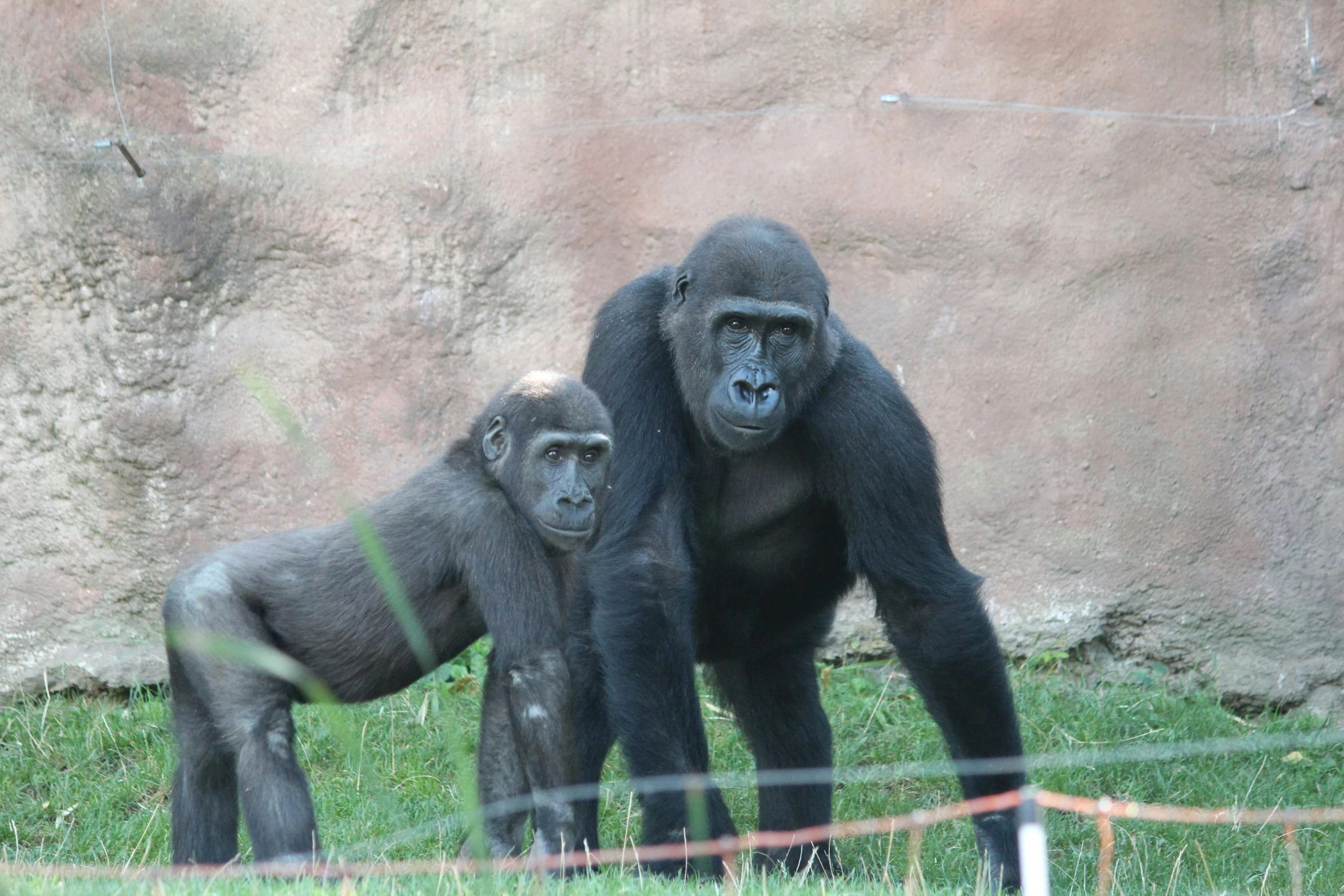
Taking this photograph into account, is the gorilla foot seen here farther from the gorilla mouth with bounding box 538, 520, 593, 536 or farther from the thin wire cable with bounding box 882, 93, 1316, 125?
the thin wire cable with bounding box 882, 93, 1316, 125

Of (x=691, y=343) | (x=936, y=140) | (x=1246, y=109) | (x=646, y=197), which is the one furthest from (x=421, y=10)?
(x=1246, y=109)

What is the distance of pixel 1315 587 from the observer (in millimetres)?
6980

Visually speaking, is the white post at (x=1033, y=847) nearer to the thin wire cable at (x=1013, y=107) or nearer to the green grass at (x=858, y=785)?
the green grass at (x=858, y=785)

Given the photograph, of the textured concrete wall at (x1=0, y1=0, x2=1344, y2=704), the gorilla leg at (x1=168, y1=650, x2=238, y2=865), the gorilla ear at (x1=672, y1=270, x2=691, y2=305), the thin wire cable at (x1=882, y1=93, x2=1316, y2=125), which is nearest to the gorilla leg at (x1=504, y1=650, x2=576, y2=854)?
the gorilla leg at (x1=168, y1=650, x2=238, y2=865)

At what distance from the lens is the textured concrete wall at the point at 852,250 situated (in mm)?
6816

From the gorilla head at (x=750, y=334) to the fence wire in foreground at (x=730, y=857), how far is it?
49.3 inches

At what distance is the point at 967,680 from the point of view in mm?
4715

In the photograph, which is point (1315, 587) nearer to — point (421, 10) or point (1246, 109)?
point (1246, 109)

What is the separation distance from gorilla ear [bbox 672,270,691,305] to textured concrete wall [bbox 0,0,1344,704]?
6.57 feet

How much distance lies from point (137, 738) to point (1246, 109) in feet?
18.2

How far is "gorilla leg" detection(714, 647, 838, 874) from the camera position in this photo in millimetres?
5117

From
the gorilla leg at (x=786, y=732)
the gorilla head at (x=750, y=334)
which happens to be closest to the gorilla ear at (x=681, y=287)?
the gorilla head at (x=750, y=334)

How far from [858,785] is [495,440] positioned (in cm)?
236

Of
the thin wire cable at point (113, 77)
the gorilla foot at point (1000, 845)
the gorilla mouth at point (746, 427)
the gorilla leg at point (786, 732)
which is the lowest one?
the gorilla foot at point (1000, 845)
